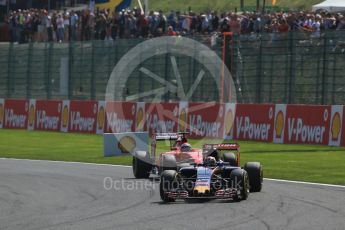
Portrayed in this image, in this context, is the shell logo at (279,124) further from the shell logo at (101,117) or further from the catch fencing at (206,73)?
the shell logo at (101,117)

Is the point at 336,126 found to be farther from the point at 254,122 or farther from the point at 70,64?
the point at 70,64

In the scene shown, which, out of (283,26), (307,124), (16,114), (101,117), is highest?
(283,26)

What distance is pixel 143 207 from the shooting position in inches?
522

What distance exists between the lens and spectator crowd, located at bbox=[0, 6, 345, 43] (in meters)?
31.5

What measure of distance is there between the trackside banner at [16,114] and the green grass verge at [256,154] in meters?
4.16

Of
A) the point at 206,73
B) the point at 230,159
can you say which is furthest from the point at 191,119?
the point at 230,159

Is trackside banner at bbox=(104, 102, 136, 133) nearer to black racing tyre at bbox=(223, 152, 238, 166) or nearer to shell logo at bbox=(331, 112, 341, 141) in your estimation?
shell logo at bbox=(331, 112, 341, 141)

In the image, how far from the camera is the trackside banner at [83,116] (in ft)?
118

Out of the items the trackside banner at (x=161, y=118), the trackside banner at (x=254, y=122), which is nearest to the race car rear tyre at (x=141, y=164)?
the trackside banner at (x=254, y=122)

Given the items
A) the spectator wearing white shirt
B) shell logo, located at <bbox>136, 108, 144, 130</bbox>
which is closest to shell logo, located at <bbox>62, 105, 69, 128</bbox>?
shell logo, located at <bbox>136, 108, 144, 130</bbox>

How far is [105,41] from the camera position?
125ft

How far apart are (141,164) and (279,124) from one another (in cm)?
1092

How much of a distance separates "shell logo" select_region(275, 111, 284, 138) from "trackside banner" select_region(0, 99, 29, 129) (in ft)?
48.5

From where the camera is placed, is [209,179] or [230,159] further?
[230,159]
